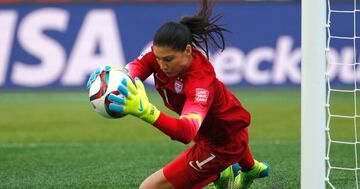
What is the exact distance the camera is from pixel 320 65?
A: 467 cm

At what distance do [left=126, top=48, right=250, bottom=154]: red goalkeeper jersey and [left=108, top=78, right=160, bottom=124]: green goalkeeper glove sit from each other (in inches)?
4.6

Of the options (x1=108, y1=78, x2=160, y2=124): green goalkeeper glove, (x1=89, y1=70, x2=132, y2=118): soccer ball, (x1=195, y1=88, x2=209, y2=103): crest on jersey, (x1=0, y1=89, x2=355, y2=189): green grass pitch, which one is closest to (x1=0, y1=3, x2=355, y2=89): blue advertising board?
(x1=0, y1=89, x2=355, y2=189): green grass pitch

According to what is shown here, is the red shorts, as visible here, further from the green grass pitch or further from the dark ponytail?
the green grass pitch

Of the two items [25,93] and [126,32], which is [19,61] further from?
[126,32]

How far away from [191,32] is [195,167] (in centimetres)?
92

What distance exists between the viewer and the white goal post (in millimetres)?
4641

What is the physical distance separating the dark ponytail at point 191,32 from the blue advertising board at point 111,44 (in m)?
9.95

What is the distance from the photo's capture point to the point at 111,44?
15.2 meters

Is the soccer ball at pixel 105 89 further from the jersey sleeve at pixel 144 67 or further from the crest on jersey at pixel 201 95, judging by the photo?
the jersey sleeve at pixel 144 67

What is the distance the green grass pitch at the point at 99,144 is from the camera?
6742 millimetres

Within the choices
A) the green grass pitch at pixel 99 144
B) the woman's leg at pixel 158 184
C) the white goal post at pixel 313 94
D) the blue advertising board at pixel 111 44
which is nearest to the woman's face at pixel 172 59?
the white goal post at pixel 313 94

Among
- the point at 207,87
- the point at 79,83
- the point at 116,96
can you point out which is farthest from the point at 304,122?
the point at 79,83

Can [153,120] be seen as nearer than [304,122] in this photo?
Yes

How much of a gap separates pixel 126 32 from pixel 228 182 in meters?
9.81
